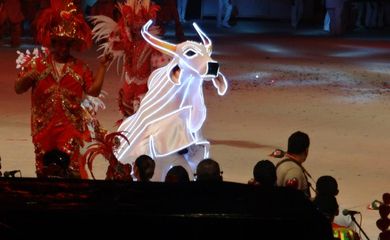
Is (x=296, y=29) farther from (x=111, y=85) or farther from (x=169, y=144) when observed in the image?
(x=169, y=144)

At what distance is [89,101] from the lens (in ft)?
25.0

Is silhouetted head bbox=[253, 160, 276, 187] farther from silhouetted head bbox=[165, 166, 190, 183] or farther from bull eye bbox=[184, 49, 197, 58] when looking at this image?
bull eye bbox=[184, 49, 197, 58]

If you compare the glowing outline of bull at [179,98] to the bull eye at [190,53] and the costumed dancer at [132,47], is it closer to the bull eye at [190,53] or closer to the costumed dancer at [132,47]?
the bull eye at [190,53]

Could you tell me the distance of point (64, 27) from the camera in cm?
716

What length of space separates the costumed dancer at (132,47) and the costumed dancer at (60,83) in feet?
8.54

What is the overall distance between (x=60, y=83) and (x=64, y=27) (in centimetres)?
40

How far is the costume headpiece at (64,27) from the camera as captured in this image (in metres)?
7.14

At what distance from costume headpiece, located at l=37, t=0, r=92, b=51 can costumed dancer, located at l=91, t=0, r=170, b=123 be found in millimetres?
2512

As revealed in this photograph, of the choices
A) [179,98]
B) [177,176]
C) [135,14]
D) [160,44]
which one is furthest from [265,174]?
[135,14]

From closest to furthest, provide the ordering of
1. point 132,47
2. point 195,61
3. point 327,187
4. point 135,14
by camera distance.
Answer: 1. point 327,187
2. point 195,61
3. point 132,47
4. point 135,14

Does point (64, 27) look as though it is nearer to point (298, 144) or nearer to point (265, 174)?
point (298, 144)

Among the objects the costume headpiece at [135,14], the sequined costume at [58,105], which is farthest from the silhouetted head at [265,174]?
the costume headpiece at [135,14]

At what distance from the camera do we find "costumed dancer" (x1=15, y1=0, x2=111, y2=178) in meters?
7.12

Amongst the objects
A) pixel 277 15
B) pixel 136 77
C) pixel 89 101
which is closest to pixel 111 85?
pixel 136 77
